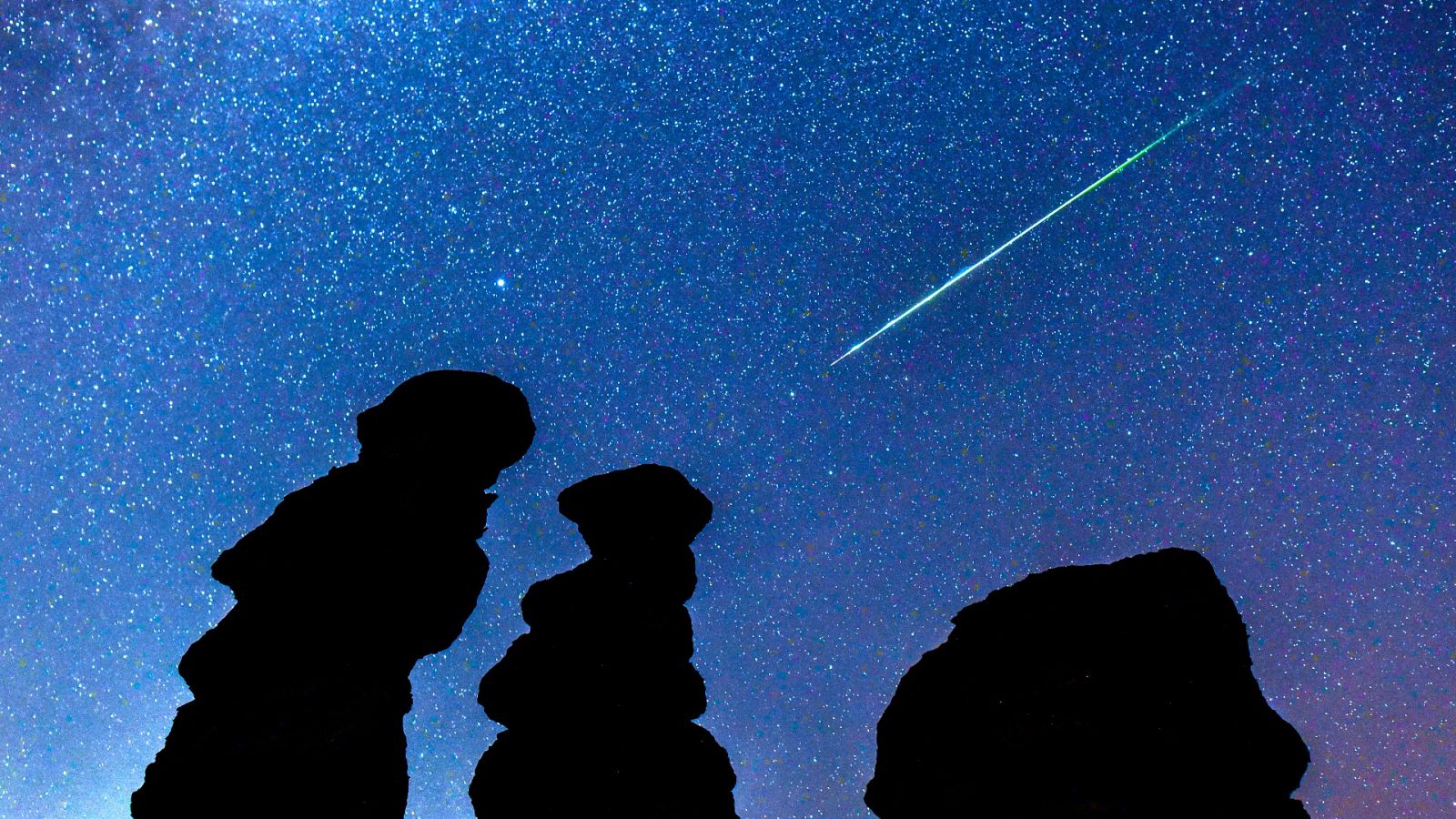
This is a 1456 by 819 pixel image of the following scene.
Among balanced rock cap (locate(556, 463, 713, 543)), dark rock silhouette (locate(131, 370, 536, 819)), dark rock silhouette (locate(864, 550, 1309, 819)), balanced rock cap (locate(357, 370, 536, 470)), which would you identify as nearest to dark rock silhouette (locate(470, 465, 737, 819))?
balanced rock cap (locate(556, 463, 713, 543))

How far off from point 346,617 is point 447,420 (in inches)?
209

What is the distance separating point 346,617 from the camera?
17.5 m

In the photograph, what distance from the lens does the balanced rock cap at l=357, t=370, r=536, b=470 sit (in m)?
19.4

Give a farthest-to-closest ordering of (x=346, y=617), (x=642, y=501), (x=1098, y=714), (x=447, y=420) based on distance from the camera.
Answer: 1. (x=642, y=501)
2. (x=447, y=420)
3. (x=346, y=617)
4. (x=1098, y=714)

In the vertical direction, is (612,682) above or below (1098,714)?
above

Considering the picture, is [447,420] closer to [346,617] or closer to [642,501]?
[346,617]

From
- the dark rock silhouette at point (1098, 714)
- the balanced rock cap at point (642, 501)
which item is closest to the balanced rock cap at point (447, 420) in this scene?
the balanced rock cap at point (642, 501)

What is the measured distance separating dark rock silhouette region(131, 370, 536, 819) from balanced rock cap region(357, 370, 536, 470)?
0.11ft

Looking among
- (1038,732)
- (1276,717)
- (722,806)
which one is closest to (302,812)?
(722,806)

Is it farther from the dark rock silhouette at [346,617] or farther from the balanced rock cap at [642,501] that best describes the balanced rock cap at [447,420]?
the balanced rock cap at [642,501]

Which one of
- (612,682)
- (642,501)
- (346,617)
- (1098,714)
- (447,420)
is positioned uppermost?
(447,420)

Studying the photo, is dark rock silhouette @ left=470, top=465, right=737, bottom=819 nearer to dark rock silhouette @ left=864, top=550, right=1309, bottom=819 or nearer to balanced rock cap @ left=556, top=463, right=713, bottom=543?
balanced rock cap @ left=556, top=463, right=713, bottom=543

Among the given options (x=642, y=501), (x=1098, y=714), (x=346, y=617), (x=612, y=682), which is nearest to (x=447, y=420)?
(x=346, y=617)

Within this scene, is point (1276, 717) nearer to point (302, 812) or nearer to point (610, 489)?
point (610, 489)
